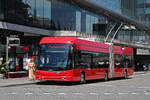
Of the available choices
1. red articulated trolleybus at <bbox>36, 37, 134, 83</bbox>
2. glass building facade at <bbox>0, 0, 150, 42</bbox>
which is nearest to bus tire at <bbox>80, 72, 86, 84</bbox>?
red articulated trolleybus at <bbox>36, 37, 134, 83</bbox>

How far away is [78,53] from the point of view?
84.1 ft

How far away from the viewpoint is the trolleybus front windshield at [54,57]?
24027 millimetres

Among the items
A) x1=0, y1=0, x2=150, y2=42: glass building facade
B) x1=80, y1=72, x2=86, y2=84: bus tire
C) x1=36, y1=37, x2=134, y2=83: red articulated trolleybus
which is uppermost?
x1=0, y1=0, x2=150, y2=42: glass building facade

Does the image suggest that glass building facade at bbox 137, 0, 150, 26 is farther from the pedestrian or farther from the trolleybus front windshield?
the trolleybus front windshield

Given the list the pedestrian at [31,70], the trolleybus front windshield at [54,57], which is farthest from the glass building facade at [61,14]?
the trolleybus front windshield at [54,57]

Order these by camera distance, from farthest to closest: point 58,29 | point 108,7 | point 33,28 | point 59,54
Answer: point 108,7, point 58,29, point 33,28, point 59,54

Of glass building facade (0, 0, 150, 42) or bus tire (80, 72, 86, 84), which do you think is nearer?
bus tire (80, 72, 86, 84)

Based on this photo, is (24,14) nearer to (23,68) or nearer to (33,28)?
(33,28)

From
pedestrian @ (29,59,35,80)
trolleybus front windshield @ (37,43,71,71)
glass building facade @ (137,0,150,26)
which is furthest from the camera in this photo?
glass building facade @ (137,0,150,26)

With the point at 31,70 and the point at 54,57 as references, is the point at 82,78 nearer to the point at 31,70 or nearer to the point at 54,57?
the point at 54,57

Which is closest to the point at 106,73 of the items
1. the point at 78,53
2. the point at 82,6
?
the point at 78,53

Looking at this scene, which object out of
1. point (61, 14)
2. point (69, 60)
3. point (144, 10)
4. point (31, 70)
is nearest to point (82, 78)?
point (69, 60)

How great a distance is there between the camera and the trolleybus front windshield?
78.8 ft

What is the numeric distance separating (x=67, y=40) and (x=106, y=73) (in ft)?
26.8
